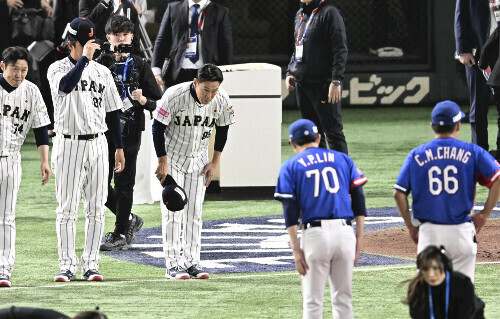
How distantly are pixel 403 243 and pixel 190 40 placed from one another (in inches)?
135

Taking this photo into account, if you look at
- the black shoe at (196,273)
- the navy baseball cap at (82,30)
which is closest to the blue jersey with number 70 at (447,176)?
the black shoe at (196,273)

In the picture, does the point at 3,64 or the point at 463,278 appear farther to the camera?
the point at 3,64

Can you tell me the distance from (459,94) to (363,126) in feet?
8.33

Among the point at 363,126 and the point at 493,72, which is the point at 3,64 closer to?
the point at 493,72

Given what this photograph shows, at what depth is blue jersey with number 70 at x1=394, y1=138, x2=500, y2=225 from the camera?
6941 millimetres

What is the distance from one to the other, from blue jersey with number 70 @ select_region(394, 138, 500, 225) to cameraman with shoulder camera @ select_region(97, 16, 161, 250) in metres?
4.01

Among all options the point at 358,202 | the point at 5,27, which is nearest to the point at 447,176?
the point at 358,202

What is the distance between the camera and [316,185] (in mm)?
6836

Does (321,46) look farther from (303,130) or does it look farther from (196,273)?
(303,130)

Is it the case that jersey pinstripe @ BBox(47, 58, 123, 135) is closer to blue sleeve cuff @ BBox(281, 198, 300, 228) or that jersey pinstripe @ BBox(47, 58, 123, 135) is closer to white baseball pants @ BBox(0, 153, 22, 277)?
white baseball pants @ BBox(0, 153, 22, 277)

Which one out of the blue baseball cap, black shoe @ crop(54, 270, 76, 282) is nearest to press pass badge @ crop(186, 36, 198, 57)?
black shoe @ crop(54, 270, 76, 282)

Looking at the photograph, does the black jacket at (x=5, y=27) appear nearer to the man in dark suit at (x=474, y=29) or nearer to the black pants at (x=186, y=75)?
the black pants at (x=186, y=75)

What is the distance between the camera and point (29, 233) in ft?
38.1

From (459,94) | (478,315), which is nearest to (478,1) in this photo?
(478,315)
